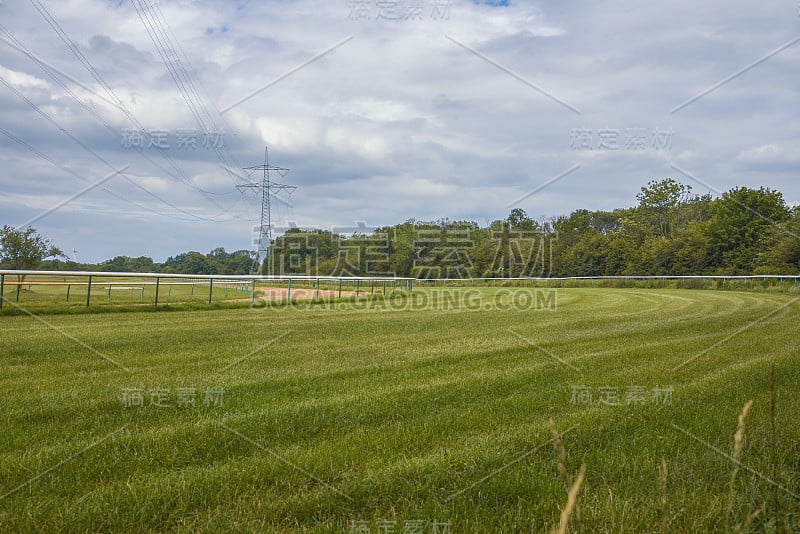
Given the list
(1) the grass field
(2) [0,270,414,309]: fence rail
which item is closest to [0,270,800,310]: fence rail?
(2) [0,270,414,309]: fence rail

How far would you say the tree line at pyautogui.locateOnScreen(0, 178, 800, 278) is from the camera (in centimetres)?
4612

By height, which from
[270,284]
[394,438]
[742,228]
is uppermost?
[742,228]

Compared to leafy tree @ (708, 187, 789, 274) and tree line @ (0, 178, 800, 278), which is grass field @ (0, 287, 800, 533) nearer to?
tree line @ (0, 178, 800, 278)

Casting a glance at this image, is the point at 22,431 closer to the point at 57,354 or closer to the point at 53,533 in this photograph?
the point at 53,533

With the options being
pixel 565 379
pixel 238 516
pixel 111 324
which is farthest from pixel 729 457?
pixel 111 324

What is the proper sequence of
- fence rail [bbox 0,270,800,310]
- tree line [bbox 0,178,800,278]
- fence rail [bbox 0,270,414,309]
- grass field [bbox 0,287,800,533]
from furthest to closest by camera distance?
tree line [bbox 0,178,800,278] < fence rail [bbox 0,270,800,310] < fence rail [bbox 0,270,414,309] < grass field [bbox 0,287,800,533]

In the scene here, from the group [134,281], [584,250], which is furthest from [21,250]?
[584,250]

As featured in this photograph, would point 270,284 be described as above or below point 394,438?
above

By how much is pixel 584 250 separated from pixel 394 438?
57.9 meters

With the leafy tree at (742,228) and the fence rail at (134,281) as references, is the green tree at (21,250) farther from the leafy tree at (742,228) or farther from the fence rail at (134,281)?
the leafy tree at (742,228)

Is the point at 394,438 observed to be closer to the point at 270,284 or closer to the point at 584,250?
the point at 270,284

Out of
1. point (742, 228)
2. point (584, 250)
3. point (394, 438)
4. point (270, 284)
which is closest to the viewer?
point (394, 438)

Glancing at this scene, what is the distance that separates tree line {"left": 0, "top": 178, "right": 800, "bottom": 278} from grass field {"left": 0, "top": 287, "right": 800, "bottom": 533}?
31652 millimetres

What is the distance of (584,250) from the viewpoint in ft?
193
